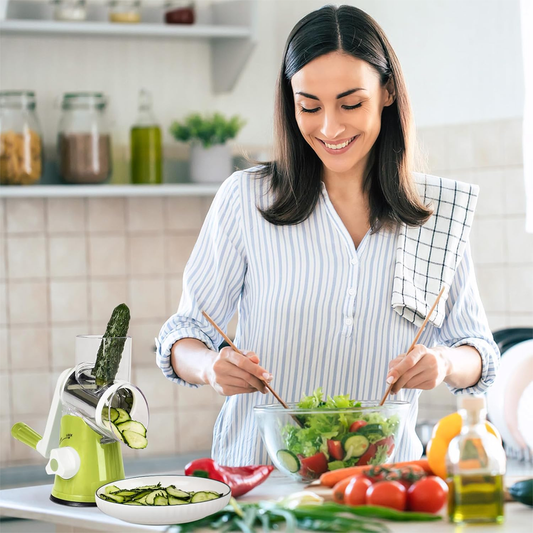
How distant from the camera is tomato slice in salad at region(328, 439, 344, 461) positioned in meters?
1.17

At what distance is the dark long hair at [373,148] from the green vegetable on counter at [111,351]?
379 millimetres

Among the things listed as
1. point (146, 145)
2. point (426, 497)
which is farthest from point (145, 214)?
point (426, 497)

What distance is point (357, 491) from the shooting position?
1024 mm

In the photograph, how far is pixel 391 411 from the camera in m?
1.18

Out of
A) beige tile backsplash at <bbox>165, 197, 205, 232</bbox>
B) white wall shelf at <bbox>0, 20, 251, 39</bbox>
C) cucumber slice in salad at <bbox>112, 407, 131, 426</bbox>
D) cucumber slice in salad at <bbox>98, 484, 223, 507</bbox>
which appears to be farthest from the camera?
beige tile backsplash at <bbox>165, 197, 205, 232</bbox>

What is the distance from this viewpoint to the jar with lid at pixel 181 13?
8.56 ft

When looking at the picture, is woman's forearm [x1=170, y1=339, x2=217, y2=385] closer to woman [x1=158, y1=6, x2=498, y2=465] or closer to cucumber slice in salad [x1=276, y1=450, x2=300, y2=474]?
woman [x1=158, y1=6, x2=498, y2=465]

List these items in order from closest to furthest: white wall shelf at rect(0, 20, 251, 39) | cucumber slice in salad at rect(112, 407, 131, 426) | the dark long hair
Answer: cucumber slice in salad at rect(112, 407, 131, 426) → the dark long hair → white wall shelf at rect(0, 20, 251, 39)

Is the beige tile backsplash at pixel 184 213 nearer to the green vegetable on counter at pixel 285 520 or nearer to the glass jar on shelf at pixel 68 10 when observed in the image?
the glass jar on shelf at pixel 68 10

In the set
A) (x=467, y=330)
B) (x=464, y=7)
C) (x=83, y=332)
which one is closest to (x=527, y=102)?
(x=464, y=7)

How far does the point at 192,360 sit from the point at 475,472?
0.51 metres

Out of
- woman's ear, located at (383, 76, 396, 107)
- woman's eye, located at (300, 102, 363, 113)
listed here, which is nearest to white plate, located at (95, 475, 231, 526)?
woman's eye, located at (300, 102, 363, 113)

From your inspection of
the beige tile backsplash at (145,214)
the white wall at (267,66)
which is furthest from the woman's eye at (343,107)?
the beige tile backsplash at (145,214)

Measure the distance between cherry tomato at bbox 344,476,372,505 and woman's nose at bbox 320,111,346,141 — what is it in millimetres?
579
